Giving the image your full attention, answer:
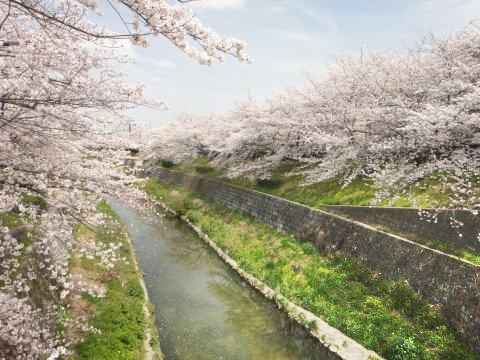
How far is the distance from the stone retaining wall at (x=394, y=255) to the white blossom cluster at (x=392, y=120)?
215cm

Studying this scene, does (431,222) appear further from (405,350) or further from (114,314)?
(114,314)

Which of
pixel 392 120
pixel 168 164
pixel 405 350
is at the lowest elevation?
pixel 405 350

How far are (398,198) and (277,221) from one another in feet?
27.5

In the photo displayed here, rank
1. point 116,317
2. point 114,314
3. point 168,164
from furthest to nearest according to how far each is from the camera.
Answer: point 168,164 < point 114,314 < point 116,317

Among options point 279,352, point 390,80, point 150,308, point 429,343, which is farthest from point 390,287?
point 390,80

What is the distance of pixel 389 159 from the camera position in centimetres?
1758

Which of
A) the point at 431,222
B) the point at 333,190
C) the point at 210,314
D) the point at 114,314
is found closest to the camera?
the point at 114,314

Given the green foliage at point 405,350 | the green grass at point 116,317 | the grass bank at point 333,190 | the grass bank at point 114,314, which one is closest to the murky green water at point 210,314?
the grass bank at point 114,314

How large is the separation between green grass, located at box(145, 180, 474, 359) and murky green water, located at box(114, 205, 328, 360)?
1.17 metres

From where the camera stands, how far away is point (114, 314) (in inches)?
488

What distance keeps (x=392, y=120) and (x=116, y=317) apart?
14.4m

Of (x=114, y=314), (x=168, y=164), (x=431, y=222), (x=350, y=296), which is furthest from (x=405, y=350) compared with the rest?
(x=168, y=164)

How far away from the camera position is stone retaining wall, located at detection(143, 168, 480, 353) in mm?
11023

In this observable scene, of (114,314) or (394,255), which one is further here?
(394,255)
